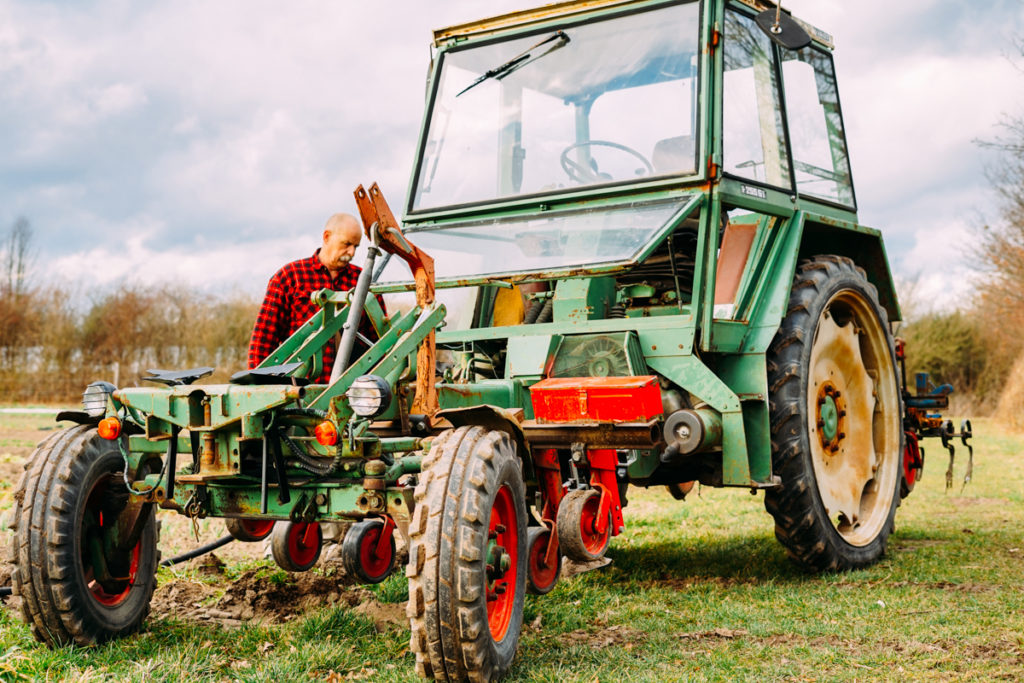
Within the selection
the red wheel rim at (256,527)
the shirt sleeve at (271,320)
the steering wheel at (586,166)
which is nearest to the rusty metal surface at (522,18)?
the steering wheel at (586,166)

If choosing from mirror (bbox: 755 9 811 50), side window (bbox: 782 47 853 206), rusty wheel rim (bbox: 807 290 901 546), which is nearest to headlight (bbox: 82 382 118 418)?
rusty wheel rim (bbox: 807 290 901 546)

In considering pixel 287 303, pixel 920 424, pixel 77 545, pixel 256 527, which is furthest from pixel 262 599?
pixel 920 424

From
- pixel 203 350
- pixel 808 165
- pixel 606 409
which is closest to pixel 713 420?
pixel 606 409

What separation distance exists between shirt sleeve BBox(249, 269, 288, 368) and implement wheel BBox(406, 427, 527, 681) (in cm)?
174

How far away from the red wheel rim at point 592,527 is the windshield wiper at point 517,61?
2.62 m

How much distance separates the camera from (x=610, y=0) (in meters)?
5.30

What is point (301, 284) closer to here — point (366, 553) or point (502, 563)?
point (366, 553)

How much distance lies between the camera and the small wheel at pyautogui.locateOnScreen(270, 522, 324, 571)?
4543 mm

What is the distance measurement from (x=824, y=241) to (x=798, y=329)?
131cm

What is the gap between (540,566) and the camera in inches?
157

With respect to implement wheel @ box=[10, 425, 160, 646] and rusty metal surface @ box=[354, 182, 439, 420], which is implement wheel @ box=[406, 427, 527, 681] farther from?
implement wheel @ box=[10, 425, 160, 646]

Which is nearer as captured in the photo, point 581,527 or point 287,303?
point 581,527

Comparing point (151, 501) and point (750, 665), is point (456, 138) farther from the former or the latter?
point (750, 665)

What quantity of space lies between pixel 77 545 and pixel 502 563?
5.16ft
